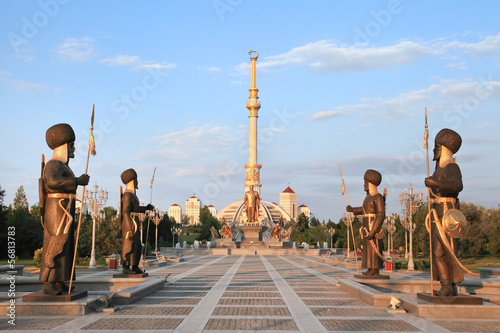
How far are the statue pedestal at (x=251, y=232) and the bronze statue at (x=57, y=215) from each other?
48365 mm

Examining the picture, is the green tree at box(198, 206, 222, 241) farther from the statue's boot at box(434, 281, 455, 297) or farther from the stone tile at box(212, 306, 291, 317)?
the statue's boot at box(434, 281, 455, 297)

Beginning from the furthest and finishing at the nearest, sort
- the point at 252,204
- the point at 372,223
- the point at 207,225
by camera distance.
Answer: the point at 207,225 < the point at 252,204 < the point at 372,223

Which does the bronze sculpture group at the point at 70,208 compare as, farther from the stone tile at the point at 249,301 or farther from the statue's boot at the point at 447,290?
the stone tile at the point at 249,301

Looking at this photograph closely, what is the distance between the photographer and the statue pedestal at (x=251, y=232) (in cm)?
5878

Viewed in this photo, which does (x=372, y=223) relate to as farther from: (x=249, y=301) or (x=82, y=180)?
(x=82, y=180)

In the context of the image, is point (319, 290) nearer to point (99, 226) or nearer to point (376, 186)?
point (376, 186)

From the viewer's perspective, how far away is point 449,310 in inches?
393

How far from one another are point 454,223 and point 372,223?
4819 millimetres

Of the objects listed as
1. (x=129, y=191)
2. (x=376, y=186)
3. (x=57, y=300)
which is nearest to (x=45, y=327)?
(x=57, y=300)

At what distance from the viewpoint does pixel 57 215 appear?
10.5m

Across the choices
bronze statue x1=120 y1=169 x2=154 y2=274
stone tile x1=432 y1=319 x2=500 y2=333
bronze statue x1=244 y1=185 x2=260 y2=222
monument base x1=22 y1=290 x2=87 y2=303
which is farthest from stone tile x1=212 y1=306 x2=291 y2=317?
bronze statue x1=244 y1=185 x2=260 y2=222

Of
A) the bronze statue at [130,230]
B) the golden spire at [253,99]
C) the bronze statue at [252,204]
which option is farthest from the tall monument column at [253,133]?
the bronze statue at [130,230]

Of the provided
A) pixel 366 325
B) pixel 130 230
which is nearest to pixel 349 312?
pixel 366 325

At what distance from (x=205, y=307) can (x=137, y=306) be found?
1.64 meters
